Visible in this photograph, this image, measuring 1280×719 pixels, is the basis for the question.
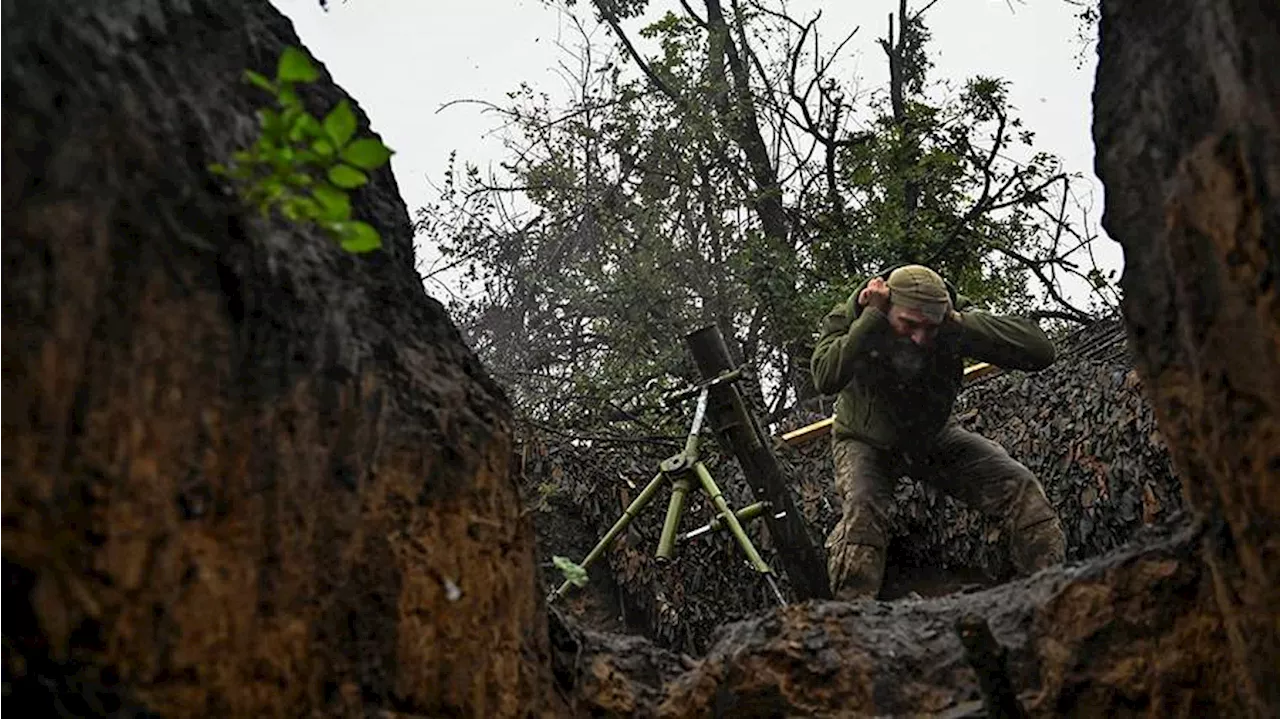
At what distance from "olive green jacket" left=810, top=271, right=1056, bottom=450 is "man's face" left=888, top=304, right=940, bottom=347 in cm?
5

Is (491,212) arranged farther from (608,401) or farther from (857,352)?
(857,352)

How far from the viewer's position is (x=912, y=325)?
5625 mm

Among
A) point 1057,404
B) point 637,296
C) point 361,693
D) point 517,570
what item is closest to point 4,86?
point 361,693

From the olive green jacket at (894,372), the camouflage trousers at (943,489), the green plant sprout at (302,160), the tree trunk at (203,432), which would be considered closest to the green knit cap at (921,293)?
the olive green jacket at (894,372)

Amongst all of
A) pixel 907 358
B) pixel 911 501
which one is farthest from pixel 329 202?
pixel 911 501

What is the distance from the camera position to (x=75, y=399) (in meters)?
1.90

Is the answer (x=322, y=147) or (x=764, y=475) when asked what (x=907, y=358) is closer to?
(x=764, y=475)

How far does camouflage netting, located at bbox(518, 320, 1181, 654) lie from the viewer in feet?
22.1

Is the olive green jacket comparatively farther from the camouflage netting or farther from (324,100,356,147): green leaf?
(324,100,356,147): green leaf

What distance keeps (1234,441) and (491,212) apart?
1067 centimetres

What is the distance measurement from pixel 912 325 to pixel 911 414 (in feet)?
1.54

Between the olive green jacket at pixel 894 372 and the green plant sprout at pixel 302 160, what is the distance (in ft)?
12.0

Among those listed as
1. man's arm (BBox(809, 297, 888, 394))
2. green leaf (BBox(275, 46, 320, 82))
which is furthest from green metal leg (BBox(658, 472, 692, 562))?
green leaf (BBox(275, 46, 320, 82))

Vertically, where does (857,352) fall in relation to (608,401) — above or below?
below
